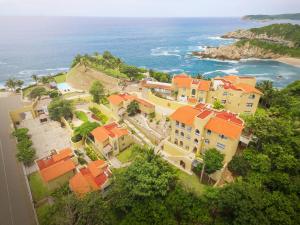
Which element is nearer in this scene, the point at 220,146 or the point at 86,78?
the point at 220,146

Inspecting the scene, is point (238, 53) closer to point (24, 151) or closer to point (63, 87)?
point (63, 87)

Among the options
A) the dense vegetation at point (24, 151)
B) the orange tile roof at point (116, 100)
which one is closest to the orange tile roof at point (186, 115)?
the orange tile roof at point (116, 100)

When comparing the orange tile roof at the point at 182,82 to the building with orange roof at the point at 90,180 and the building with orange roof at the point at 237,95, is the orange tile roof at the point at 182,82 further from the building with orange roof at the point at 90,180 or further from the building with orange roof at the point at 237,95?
the building with orange roof at the point at 90,180

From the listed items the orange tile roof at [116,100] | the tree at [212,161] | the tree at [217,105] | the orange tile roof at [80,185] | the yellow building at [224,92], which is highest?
the yellow building at [224,92]

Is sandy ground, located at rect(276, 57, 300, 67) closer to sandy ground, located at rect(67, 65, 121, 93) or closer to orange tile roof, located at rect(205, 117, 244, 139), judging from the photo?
A: sandy ground, located at rect(67, 65, 121, 93)

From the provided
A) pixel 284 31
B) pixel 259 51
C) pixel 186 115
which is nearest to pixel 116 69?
pixel 186 115
